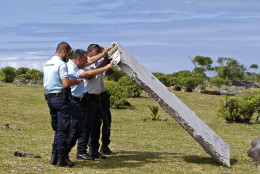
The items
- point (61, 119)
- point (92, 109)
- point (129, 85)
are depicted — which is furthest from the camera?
point (129, 85)

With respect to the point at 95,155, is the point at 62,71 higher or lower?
higher

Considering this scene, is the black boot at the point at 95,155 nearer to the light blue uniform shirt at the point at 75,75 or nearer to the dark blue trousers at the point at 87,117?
the dark blue trousers at the point at 87,117

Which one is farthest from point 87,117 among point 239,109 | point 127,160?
point 239,109

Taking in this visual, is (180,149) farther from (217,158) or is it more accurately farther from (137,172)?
(137,172)

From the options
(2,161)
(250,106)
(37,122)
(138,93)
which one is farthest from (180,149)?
(138,93)

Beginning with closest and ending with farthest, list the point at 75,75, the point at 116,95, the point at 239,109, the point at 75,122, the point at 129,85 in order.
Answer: the point at 75,75 → the point at 75,122 → the point at 239,109 → the point at 116,95 → the point at 129,85

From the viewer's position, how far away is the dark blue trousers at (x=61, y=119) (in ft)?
22.6

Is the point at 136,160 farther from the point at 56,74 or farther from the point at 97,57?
the point at 56,74

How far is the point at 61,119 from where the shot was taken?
6.95 metres

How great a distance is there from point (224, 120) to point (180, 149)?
1178 cm

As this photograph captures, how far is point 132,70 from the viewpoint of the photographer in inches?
287

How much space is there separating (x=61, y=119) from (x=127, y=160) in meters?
2.29

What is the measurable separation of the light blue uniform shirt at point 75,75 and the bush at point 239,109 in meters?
14.1

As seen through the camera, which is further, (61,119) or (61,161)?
(61,161)
